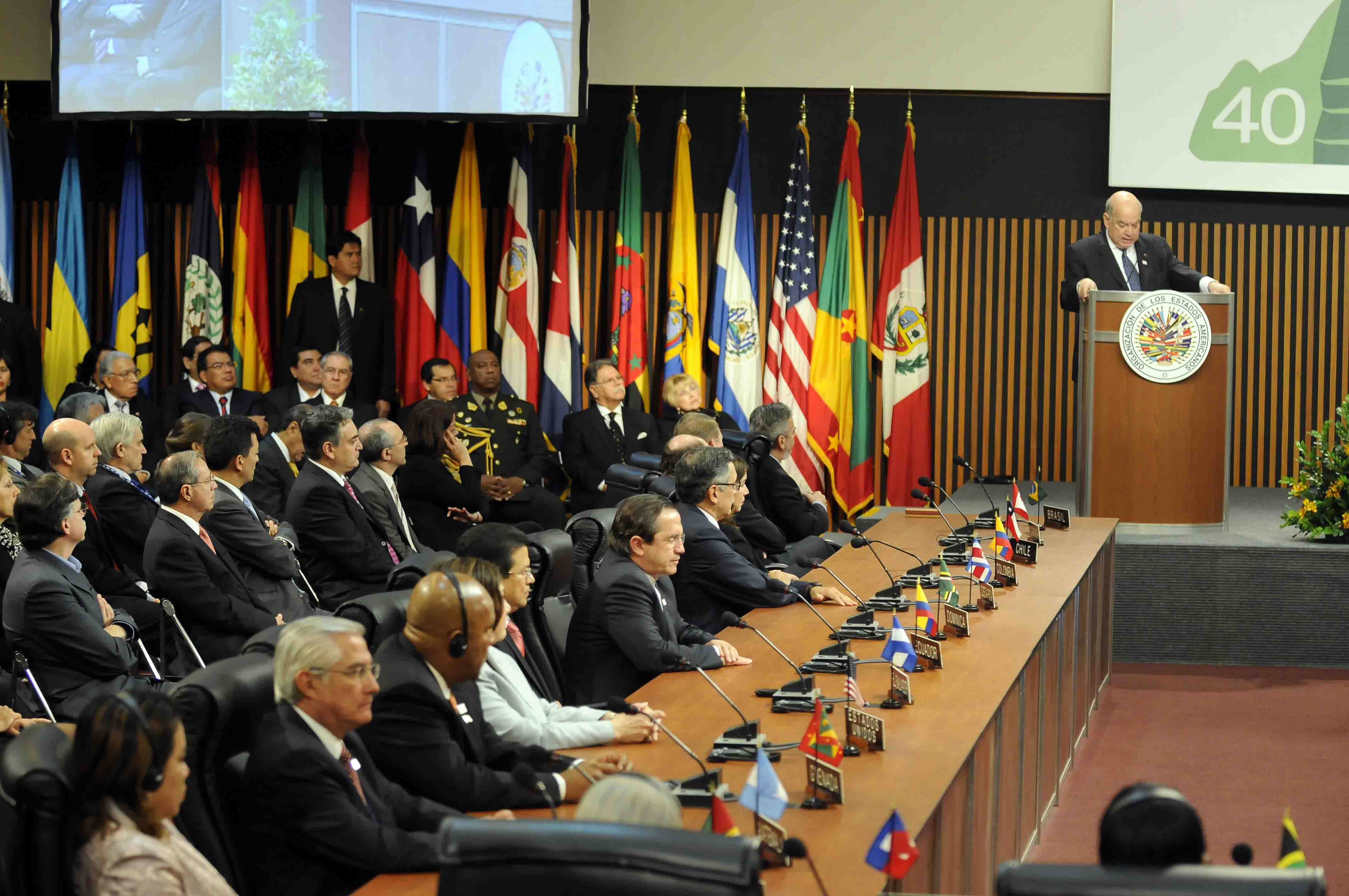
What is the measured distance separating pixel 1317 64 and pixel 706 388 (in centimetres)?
406

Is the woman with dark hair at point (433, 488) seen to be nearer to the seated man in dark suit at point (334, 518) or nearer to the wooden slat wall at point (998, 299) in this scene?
the seated man in dark suit at point (334, 518)

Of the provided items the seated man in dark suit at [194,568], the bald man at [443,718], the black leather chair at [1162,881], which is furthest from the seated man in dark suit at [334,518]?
the black leather chair at [1162,881]

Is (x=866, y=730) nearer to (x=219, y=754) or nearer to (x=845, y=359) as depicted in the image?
(x=219, y=754)

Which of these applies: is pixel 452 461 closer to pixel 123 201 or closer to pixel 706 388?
pixel 706 388

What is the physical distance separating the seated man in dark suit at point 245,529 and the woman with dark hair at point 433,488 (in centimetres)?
194

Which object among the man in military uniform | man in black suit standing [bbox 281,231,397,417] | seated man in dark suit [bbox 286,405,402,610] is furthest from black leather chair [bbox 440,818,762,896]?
man in black suit standing [bbox 281,231,397,417]

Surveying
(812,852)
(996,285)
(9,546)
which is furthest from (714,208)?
(812,852)

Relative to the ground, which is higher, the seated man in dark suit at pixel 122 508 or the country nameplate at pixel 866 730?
the seated man in dark suit at pixel 122 508

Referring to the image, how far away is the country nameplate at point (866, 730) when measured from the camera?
3377 mm

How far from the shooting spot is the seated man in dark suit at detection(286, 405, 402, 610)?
5.80 m

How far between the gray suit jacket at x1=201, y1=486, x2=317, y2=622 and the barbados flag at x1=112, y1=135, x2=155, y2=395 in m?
4.49

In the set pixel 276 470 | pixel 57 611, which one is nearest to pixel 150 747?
pixel 57 611

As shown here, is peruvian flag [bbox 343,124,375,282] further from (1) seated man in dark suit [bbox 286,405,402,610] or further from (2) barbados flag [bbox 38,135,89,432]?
(1) seated man in dark suit [bbox 286,405,402,610]

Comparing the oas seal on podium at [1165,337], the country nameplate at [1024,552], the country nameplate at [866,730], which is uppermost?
the oas seal on podium at [1165,337]
